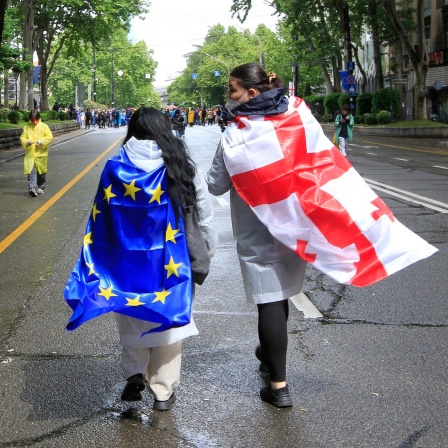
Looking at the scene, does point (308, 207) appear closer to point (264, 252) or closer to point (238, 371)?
point (264, 252)

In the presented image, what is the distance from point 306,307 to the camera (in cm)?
679

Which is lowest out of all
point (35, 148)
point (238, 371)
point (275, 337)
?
point (238, 371)

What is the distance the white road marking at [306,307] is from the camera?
6516 mm

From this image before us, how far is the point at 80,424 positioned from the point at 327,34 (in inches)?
2062

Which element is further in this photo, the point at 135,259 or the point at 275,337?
A: the point at 275,337

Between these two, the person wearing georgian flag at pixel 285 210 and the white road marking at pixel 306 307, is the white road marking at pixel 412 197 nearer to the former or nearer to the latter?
the white road marking at pixel 306 307

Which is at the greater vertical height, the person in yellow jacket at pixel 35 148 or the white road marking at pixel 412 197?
the person in yellow jacket at pixel 35 148

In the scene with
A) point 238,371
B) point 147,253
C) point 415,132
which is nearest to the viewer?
point 147,253

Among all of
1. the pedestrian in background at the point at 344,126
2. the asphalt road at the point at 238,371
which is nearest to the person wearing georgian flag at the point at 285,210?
the asphalt road at the point at 238,371

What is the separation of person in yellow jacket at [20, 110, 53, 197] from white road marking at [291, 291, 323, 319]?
29.7 feet

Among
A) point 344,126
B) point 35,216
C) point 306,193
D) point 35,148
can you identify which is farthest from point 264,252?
point 344,126

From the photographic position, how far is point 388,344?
5.65 m

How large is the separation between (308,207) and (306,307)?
2.50 m

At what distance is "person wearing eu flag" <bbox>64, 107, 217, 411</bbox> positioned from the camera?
13.8 ft
